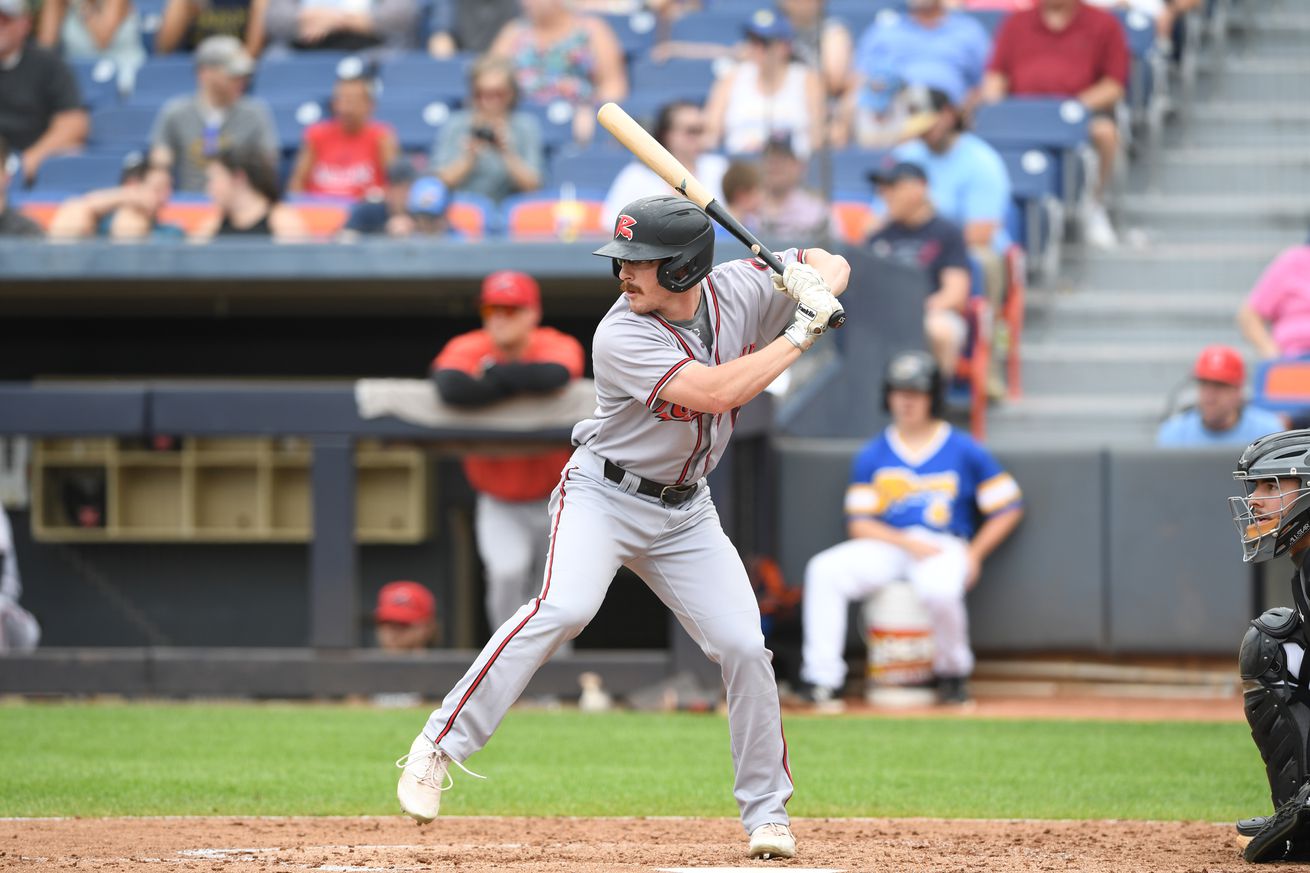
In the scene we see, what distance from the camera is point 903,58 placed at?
417 inches

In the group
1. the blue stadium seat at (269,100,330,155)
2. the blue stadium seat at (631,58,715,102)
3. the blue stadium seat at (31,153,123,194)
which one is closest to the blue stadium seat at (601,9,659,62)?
the blue stadium seat at (631,58,715,102)

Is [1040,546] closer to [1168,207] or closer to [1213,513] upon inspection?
[1213,513]

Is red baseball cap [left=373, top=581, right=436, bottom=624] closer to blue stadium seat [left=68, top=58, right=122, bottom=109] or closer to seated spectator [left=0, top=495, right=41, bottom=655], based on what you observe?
seated spectator [left=0, top=495, right=41, bottom=655]

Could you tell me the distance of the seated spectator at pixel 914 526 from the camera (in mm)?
7676

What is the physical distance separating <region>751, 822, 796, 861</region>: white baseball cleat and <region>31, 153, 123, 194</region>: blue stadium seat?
7188mm

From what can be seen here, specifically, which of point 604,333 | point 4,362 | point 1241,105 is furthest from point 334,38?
point 604,333

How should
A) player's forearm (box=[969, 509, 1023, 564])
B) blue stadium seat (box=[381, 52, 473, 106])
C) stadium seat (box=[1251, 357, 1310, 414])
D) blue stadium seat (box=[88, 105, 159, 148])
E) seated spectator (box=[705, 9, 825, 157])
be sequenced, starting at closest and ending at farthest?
player's forearm (box=[969, 509, 1023, 564]), stadium seat (box=[1251, 357, 1310, 414]), seated spectator (box=[705, 9, 825, 157]), blue stadium seat (box=[88, 105, 159, 148]), blue stadium seat (box=[381, 52, 473, 106])

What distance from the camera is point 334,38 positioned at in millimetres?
11977

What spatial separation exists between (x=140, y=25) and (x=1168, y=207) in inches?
275

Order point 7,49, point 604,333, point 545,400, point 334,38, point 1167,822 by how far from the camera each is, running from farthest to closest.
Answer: point 334,38, point 7,49, point 545,400, point 1167,822, point 604,333

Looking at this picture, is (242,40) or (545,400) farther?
(242,40)

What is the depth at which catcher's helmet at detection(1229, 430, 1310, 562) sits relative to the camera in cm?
416

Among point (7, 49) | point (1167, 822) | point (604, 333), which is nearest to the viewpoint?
point (604, 333)

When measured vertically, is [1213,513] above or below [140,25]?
below
